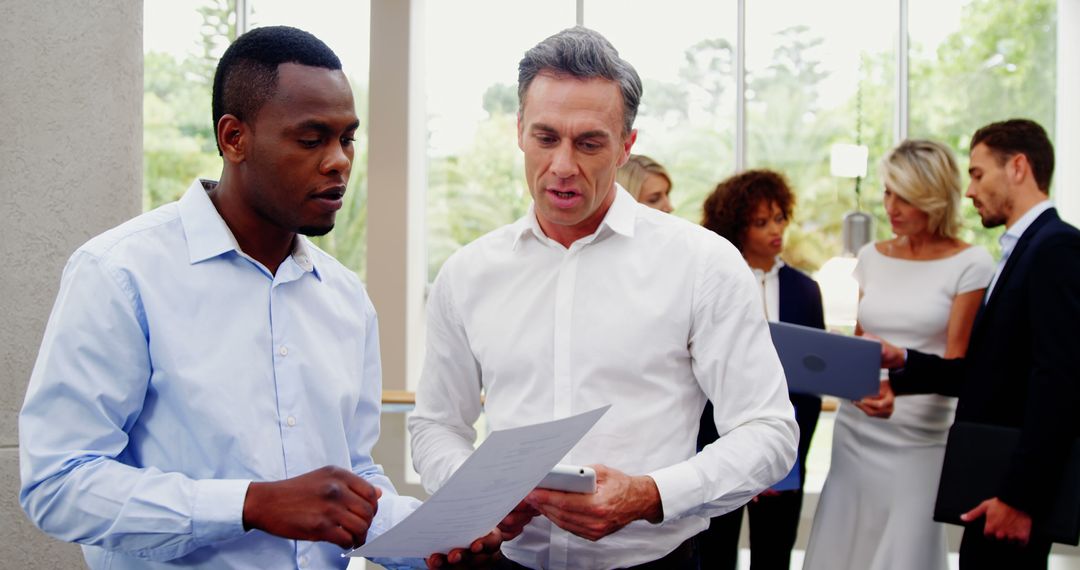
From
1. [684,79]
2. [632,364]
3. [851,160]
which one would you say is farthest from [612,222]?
[684,79]

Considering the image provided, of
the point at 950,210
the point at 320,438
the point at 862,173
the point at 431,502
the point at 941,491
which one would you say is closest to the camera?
the point at 431,502

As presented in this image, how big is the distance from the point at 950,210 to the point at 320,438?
2727 millimetres

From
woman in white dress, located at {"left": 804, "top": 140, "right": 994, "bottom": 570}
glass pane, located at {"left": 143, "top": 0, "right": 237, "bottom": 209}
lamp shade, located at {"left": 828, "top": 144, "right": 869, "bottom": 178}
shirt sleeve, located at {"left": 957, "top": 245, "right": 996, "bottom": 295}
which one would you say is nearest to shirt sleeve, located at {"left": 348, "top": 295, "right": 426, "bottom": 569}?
woman in white dress, located at {"left": 804, "top": 140, "right": 994, "bottom": 570}

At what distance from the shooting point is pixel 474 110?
885 cm

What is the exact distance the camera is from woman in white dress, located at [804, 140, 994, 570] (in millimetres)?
3615

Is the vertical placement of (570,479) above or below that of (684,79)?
below

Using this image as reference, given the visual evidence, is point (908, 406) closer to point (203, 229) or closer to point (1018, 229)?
point (1018, 229)

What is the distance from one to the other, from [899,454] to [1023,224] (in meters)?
0.88

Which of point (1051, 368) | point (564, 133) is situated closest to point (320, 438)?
point (564, 133)

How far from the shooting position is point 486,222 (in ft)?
29.4

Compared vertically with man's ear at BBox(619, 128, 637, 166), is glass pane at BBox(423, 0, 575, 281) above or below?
above

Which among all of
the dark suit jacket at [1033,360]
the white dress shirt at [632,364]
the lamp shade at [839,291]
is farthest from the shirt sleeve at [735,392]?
the lamp shade at [839,291]

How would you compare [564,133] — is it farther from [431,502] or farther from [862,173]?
[862,173]

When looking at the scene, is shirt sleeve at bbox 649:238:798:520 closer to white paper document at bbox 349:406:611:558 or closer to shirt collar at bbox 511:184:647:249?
shirt collar at bbox 511:184:647:249
